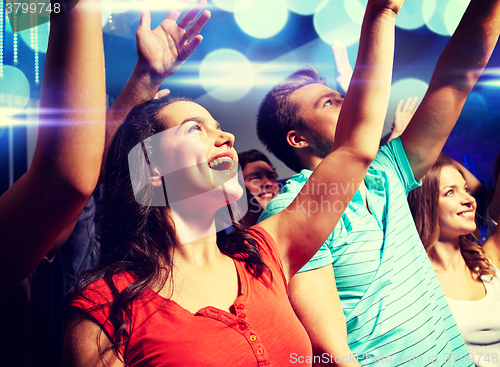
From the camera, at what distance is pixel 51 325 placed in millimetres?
670

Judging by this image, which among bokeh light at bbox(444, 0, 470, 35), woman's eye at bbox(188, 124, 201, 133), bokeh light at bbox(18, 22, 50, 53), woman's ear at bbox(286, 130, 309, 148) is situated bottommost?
woman's eye at bbox(188, 124, 201, 133)

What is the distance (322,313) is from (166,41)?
0.61 meters

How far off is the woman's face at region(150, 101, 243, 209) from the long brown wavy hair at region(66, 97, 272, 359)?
0.08 feet

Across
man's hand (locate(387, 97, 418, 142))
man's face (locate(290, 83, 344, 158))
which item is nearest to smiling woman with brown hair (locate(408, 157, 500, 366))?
man's hand (locate(387, 97, 418, 142))

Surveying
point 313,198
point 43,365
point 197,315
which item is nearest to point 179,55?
point 313,198

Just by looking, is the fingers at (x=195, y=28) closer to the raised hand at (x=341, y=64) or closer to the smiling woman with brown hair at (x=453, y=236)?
the raised hand at (x=341, y=64)

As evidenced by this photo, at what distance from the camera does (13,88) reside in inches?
26.1

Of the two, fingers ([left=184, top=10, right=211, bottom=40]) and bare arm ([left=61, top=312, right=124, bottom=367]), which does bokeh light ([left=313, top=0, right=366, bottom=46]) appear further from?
bare arm ([left=61, top=312, right=124, bottom=367])

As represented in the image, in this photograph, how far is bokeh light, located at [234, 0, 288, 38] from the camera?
0.82 meters

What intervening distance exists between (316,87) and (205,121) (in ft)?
1.17

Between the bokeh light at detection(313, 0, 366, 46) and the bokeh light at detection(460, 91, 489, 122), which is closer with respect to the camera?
the bokeh light at detection(313, 0, 366, 46)

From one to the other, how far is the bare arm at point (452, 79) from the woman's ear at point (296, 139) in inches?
9.0

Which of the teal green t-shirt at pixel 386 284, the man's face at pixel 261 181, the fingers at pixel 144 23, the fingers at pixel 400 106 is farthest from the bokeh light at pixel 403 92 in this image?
the fingers at pixel 144 23

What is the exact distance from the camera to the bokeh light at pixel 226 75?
79cm
